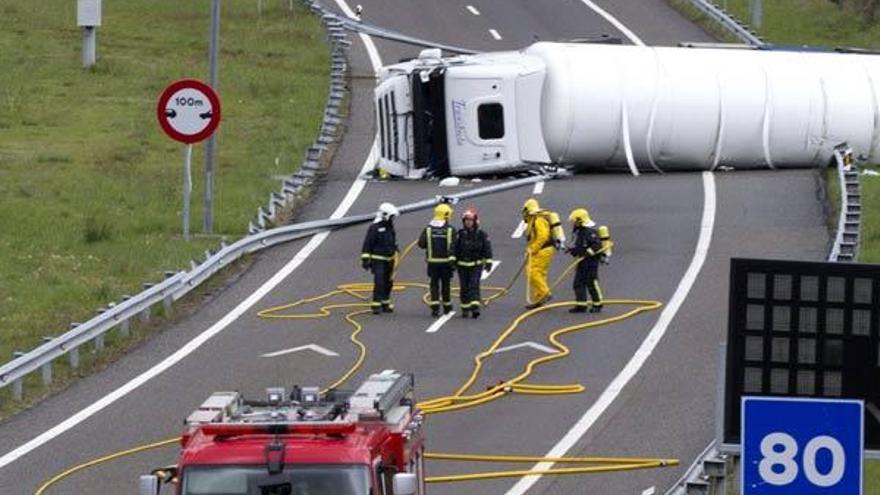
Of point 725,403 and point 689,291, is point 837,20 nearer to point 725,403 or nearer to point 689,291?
point 689,291

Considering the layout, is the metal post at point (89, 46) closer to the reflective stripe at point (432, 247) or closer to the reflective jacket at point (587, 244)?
the reflective stripe at point (432, 247)

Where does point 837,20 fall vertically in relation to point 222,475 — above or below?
above

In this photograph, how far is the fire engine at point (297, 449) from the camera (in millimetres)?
14477

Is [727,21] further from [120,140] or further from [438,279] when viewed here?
[438,279]

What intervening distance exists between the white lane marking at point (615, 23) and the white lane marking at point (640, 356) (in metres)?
17.6

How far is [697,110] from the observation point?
3909cm

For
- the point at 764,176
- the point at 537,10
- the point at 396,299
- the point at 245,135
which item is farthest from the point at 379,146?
the point at 537,10

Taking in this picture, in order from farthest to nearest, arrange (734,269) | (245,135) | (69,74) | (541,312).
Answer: (69,74) < (245,135) < (541,312) < (734,269)

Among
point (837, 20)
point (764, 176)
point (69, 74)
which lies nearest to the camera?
point (764, 176)

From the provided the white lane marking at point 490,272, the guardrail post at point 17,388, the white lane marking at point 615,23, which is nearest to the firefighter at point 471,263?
the white lane marking at point 490,272

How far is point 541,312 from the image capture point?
2839 centimetres

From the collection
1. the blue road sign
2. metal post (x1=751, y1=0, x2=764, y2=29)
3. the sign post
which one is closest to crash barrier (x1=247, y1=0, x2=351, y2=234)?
the sign post

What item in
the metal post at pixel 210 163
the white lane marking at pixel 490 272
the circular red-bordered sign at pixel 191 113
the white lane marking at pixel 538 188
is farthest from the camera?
the white lane marking at pixel 538 188

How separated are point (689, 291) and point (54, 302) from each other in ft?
25.3
